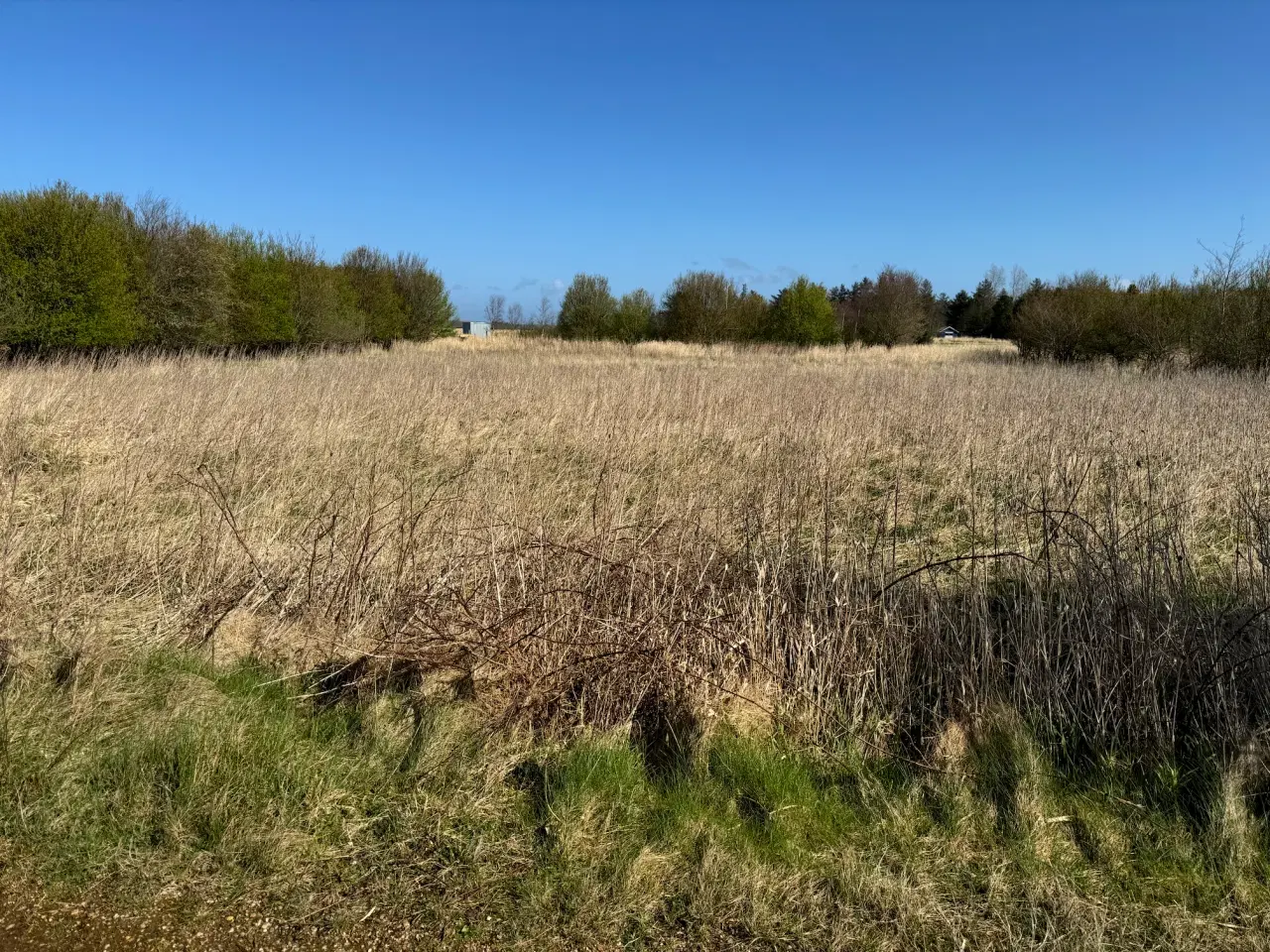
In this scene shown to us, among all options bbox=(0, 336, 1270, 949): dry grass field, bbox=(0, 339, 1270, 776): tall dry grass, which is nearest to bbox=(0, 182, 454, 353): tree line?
bbox=(0, 339, 1270, 776): tall dry grass

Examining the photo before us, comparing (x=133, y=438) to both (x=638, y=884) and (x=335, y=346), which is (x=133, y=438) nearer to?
(x=638, y=884)

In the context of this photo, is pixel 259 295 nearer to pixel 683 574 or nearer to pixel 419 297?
pixel 419 297

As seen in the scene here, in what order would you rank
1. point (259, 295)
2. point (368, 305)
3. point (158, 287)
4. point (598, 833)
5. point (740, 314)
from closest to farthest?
1. point (598, 833)
2. point (158, 287)
3. point (259, 295)
4. point (368, 305)
5. point (740, 314)

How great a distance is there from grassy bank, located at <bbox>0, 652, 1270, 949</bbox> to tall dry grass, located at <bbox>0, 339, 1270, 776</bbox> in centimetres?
32

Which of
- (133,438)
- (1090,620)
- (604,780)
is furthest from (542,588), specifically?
(133,438)

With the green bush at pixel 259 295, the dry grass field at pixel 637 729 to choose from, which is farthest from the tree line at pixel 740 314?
the dry grass field at pixel 637 729

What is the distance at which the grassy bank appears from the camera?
2.00 m

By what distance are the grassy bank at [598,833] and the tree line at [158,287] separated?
55.1 feet

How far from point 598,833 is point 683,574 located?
5.25 ft

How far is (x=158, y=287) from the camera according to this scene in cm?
1967

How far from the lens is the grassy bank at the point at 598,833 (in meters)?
2.00

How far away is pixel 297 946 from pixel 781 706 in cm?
190

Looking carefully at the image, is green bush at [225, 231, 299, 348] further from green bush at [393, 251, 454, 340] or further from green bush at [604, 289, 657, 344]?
green bush at [604, 289, 657, 344]

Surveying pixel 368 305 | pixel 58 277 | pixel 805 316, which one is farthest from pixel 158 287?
pixel 805 316
